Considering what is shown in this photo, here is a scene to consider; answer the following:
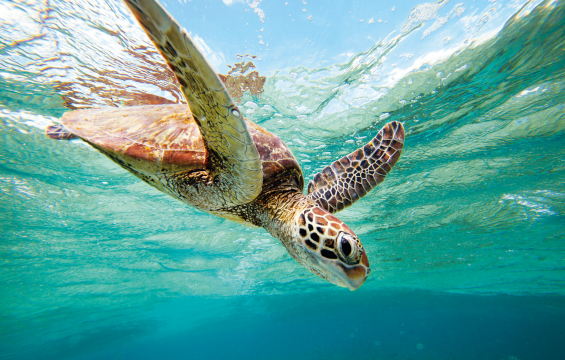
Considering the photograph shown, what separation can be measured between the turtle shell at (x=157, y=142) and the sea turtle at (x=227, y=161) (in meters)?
0.01

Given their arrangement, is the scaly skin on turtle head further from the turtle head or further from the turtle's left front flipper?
the turtle's left front flipper

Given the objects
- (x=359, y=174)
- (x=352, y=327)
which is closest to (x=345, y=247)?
(x=359, y=174)

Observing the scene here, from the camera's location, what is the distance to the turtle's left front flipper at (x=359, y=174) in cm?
356

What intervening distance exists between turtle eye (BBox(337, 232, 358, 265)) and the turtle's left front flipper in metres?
1.60

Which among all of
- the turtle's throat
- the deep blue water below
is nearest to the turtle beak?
the turtle's throat

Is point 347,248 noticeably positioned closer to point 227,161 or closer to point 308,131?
point 227,161

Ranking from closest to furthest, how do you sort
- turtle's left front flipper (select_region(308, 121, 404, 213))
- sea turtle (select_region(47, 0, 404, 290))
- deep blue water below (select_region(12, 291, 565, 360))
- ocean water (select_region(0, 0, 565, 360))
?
1. sea turtle (select_region(47, 0, 404, 290))
2. turtle's left front flipper (select_region(308, 121, 404, 213))
3. ocean water (select_region(0, 0, 565, 360))
4. deep blue water below (select_region(12, 291, 565, 360))

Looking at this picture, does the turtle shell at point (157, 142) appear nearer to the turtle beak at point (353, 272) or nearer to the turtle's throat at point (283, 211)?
the turtle's throat at point (283, 211)

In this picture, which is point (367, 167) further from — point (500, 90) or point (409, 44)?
point (500, 90)

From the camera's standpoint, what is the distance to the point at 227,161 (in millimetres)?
1985

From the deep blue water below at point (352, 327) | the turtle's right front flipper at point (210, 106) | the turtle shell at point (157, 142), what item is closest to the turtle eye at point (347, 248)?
the turtle's right front flipper at point (210, 106)

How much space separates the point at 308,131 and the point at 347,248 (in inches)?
202

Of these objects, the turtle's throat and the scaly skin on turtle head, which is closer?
the scaly skin on turtle head

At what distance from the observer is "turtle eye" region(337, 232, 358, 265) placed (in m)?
1.89
